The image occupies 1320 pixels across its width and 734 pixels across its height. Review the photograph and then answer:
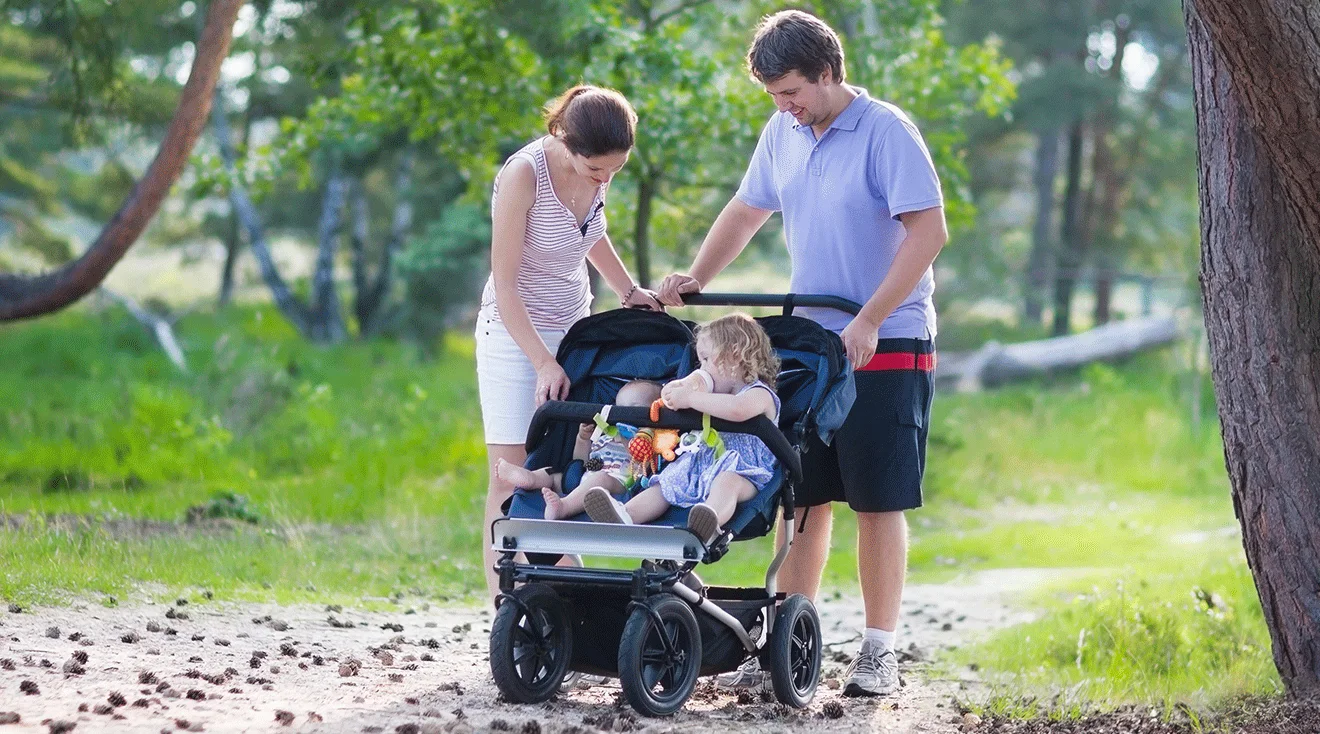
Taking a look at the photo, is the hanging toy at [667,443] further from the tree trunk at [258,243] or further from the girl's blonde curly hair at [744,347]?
the tree trunk at [258,243]

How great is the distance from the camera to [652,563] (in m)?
4.07

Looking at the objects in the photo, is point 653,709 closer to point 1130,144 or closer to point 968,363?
point 968,363

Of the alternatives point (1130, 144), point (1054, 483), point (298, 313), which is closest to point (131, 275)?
point (298, 313)

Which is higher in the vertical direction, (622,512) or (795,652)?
(622,512)

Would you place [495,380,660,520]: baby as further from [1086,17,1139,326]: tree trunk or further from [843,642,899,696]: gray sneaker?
[1086,17,1139,326]: tree trunk

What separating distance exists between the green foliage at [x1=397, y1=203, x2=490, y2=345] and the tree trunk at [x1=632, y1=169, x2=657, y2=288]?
16.0 ft

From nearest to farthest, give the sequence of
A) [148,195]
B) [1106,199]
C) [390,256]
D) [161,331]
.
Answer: [148,195]
[161,331]
[390,256]
[1106,199]

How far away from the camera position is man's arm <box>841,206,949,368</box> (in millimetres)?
4457

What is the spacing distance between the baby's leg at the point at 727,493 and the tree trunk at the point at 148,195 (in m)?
4.02

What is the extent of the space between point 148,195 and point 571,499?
12.5ft

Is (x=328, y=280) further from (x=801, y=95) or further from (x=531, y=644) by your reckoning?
(x=531, y=644)

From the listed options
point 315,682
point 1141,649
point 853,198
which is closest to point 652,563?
point 315,682

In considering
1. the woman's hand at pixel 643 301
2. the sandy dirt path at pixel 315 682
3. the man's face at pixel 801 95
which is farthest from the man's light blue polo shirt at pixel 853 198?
the sandy dirt path at pixel 315 682

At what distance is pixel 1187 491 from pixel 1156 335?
25.2 feet
